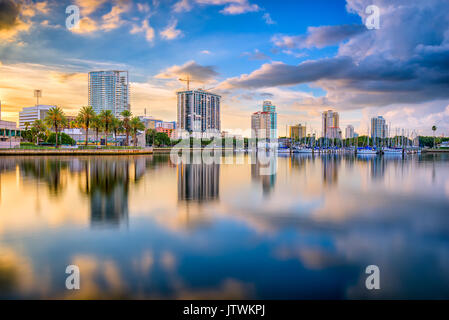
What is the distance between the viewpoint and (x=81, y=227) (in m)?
11.8

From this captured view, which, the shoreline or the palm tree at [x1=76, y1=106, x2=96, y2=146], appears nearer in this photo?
the shoreline

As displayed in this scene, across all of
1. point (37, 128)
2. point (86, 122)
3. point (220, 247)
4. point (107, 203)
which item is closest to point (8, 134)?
point (37, 128)

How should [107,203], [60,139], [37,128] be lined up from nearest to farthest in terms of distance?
[107,203] → [37,128] → [60,139]

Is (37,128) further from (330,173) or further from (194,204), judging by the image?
(194,204)

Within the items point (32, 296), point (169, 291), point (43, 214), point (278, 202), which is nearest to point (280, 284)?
point (169, 291)

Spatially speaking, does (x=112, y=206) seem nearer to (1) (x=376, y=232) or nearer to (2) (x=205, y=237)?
(2) (x=205, y=237)

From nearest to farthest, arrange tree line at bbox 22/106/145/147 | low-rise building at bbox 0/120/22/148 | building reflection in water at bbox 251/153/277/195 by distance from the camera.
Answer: building reflection in water at bbox 251/153/277/195
tree line at bbox 22/106/145/147
low-rise building at bbox 0/120/22/148

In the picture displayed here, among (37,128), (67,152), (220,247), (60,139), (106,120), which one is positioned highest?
(106,120)

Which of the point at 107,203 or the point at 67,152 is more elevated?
the point at 67,152

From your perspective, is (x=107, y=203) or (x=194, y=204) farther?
(x=194, y=204)

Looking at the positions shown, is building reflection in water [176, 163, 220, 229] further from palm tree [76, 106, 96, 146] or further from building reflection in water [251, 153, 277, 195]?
palm tree [76, 106, 96, 146]

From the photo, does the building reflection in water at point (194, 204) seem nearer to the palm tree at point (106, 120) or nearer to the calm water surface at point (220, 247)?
the calm water surface at point (220, 247)

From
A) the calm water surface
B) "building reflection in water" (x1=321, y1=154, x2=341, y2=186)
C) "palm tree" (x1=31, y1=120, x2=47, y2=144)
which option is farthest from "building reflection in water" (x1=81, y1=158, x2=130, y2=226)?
"palm tree" (x1=31, y1=120, x2=47, y2=144)

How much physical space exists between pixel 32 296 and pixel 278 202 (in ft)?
44.3
